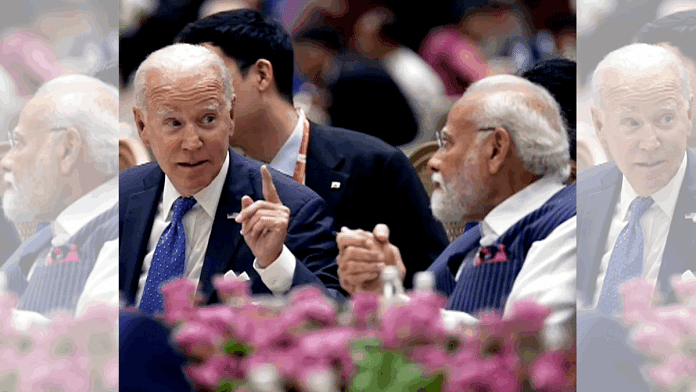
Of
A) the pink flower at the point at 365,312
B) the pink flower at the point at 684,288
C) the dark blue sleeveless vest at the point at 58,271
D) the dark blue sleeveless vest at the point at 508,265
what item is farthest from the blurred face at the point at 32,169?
the pink flower at the point at 684,288

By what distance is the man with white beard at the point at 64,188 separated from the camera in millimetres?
3730

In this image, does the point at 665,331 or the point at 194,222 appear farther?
the point at 194,222

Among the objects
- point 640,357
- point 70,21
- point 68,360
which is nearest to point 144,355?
point 68,360

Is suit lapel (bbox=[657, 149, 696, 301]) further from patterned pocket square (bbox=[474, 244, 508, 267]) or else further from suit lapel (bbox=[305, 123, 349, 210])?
suit lapel (bbox=[305, 123, 349, 210])

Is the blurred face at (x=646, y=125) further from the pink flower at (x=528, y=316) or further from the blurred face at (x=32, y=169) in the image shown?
the blurred face at (x=32, y=169)

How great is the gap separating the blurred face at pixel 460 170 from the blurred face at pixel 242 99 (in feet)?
2.35

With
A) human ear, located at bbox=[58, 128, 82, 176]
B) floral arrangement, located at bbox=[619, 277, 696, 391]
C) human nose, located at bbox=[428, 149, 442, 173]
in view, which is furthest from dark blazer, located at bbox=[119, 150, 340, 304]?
floral arrangement, located at bbox=[619, 277, 696, 391]

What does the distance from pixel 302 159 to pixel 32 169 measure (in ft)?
3.37

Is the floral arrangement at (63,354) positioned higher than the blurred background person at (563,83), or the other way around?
the blurred background person at (563,83)

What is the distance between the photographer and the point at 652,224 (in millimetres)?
3570

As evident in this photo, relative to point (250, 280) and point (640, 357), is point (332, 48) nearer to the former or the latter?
point (250, 280)

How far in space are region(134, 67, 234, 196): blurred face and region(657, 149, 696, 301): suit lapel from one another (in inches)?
65.8

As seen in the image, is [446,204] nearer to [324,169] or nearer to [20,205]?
[324,169]

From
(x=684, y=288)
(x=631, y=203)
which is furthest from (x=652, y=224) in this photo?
(x=684, y=288)
